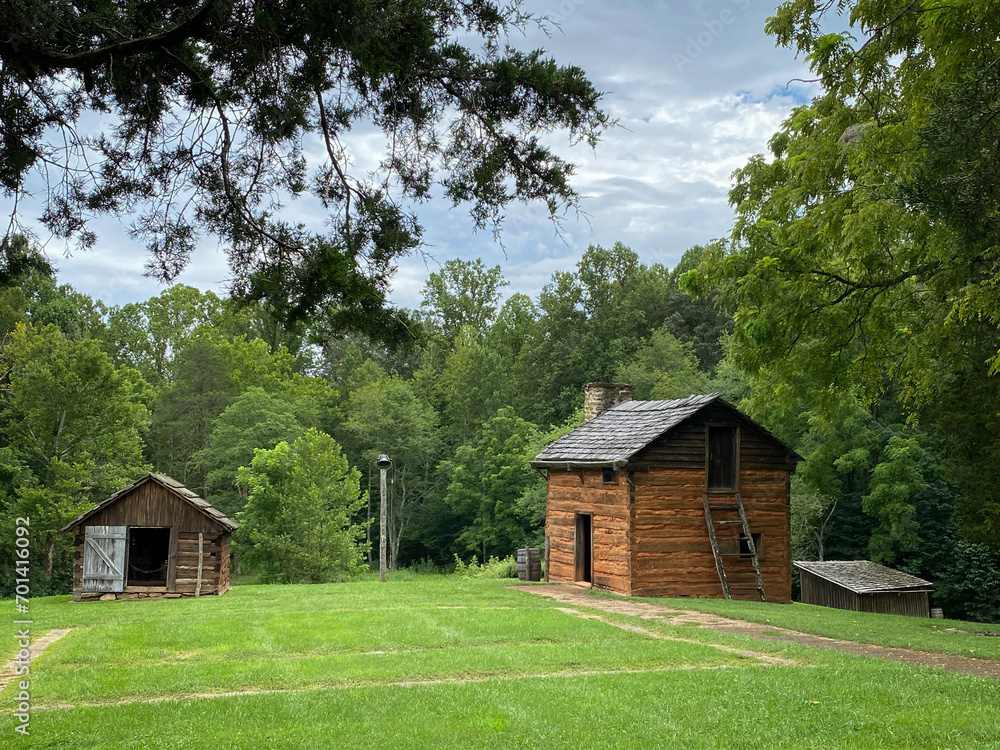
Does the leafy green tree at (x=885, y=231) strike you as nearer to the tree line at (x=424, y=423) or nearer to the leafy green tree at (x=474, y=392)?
the tree line at (x=424, y=423)

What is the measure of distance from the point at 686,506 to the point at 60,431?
90.2 feet

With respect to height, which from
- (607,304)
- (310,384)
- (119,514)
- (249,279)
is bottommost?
(119,514)

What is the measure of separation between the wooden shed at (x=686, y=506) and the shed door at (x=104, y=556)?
1274 centimetres

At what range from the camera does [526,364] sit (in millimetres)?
59406

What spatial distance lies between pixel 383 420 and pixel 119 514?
2849 centimetres

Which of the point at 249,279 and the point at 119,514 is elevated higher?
the point at 249,279

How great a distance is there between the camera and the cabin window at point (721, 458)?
22391 millimetres

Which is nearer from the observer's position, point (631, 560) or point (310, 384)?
point (631, 560)

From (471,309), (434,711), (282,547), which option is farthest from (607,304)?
(434,711)

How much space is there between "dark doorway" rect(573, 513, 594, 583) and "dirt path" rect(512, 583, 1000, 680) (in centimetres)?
177

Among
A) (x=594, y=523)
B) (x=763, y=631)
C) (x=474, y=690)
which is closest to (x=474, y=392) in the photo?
(x=594, y=523)

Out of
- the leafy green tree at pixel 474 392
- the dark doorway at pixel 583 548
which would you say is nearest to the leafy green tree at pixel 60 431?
the dark doorway at pixel 583 548

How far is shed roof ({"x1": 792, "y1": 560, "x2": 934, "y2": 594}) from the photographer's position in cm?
2869

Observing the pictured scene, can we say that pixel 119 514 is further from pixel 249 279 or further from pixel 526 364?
pixel 526 364
